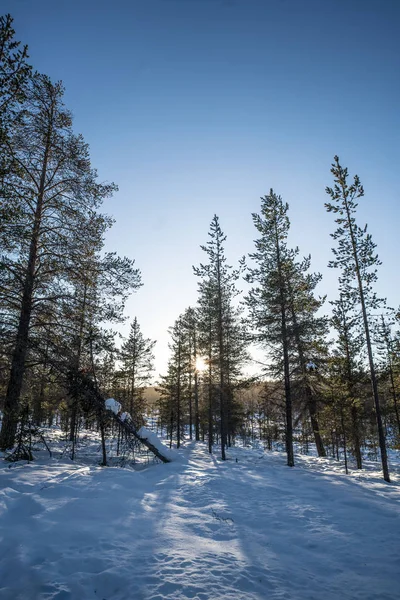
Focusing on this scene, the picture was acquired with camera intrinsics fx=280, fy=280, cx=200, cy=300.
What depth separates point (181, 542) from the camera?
5.02m

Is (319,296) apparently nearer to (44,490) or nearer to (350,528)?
(350,528)

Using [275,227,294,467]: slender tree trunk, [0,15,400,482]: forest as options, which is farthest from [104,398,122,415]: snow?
[275,227,294,467]: slender tree trunk

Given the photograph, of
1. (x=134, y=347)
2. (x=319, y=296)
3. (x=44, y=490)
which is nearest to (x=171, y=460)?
(x=44, y=490)

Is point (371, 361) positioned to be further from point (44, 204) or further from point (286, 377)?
point (44, 204)

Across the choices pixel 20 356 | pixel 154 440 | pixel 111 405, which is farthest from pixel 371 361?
pixel 20 356

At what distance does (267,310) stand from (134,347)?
51.0 feet

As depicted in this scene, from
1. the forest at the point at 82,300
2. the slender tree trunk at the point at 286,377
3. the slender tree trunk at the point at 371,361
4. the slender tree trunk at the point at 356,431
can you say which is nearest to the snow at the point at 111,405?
the forest at the point at 82,300

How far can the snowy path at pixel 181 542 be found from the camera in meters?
3.71

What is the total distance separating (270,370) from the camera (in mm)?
16828

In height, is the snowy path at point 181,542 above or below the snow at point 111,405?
below

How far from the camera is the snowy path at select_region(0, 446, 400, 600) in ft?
12.2

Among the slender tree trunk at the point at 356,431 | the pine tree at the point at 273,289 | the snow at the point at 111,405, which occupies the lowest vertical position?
the slender tree trunk at the point at 356,431

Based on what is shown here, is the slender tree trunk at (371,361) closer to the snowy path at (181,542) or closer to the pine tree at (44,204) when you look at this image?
Answer: the snowy path at (181,542)

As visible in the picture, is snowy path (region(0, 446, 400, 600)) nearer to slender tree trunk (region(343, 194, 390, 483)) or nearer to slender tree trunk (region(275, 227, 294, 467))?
slender tree trunk (region(343, 194, 390, 483))
